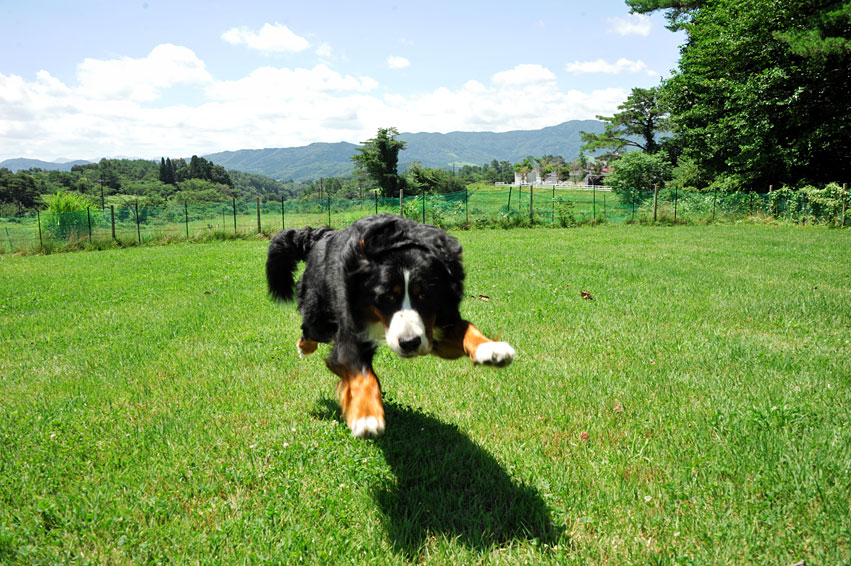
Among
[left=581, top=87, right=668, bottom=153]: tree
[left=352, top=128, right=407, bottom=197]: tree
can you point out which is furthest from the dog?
[left=352, top=128, right=407, bottom=197]: tree

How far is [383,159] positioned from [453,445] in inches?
3204

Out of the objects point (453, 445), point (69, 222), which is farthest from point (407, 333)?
point (69, 222)

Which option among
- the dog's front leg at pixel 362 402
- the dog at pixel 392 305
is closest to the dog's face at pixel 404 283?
the dog at pixel 392 305

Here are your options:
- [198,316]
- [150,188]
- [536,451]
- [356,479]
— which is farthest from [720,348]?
[150,188]

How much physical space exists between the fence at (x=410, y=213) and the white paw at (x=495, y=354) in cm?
1979

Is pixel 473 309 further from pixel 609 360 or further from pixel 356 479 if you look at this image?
pixel 356 479

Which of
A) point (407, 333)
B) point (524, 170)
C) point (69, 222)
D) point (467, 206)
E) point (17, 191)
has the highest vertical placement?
point (524, 170)

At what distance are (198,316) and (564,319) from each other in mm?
5313

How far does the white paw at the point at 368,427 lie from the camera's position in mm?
2496

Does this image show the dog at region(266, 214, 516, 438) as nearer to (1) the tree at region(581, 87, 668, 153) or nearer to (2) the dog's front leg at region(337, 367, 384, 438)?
(2) the dog's front leg at region(337, 367, 384, 438)

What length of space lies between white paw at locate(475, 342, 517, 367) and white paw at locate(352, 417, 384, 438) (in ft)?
2.15

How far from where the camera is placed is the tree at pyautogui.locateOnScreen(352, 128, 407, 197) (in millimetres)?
79500

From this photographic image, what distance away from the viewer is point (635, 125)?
64.0m

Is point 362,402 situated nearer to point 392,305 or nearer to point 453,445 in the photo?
point 392,305
